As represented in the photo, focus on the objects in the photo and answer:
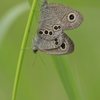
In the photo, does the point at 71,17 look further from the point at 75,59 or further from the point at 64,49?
the point at 75,59

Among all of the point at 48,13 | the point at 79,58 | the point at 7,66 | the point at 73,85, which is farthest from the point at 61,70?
the point at 79,58

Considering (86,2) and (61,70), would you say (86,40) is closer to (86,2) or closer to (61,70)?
(86,2)

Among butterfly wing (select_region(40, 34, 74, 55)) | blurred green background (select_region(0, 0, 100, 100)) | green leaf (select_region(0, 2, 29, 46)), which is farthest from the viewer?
blurred green background (select_region(0, 0, 100, 100))

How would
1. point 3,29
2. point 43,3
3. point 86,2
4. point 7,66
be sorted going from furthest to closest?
point 86,2 → point 7,66 → point 3,29 → point 43,3

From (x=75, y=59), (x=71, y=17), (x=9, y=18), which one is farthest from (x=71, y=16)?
(x=75, y=59)

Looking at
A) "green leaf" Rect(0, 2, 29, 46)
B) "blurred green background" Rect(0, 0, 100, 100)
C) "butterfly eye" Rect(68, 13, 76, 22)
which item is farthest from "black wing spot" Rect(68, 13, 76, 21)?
"blurred green background" Rect(0, 0, 100, 100)

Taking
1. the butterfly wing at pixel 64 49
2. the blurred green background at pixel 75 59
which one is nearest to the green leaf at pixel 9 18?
the butterfly wing at pixel 64 49

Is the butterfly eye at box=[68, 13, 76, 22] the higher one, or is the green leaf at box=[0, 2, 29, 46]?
the green leaf at box=[0, 2, 29, 46]

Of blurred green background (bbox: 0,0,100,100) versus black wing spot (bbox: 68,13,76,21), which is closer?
black wing spot (bbox: 68,13,76,21)

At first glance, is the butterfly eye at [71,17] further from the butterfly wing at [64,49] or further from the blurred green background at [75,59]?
the blurred green background at [75,59]

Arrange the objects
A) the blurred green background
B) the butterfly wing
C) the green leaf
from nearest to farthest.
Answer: the butterfly wing
the green leaf
the blurred green background

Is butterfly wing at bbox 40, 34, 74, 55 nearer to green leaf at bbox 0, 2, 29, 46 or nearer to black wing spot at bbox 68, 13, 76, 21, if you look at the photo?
black wing spot at bbox 68, 13, 76, 21
